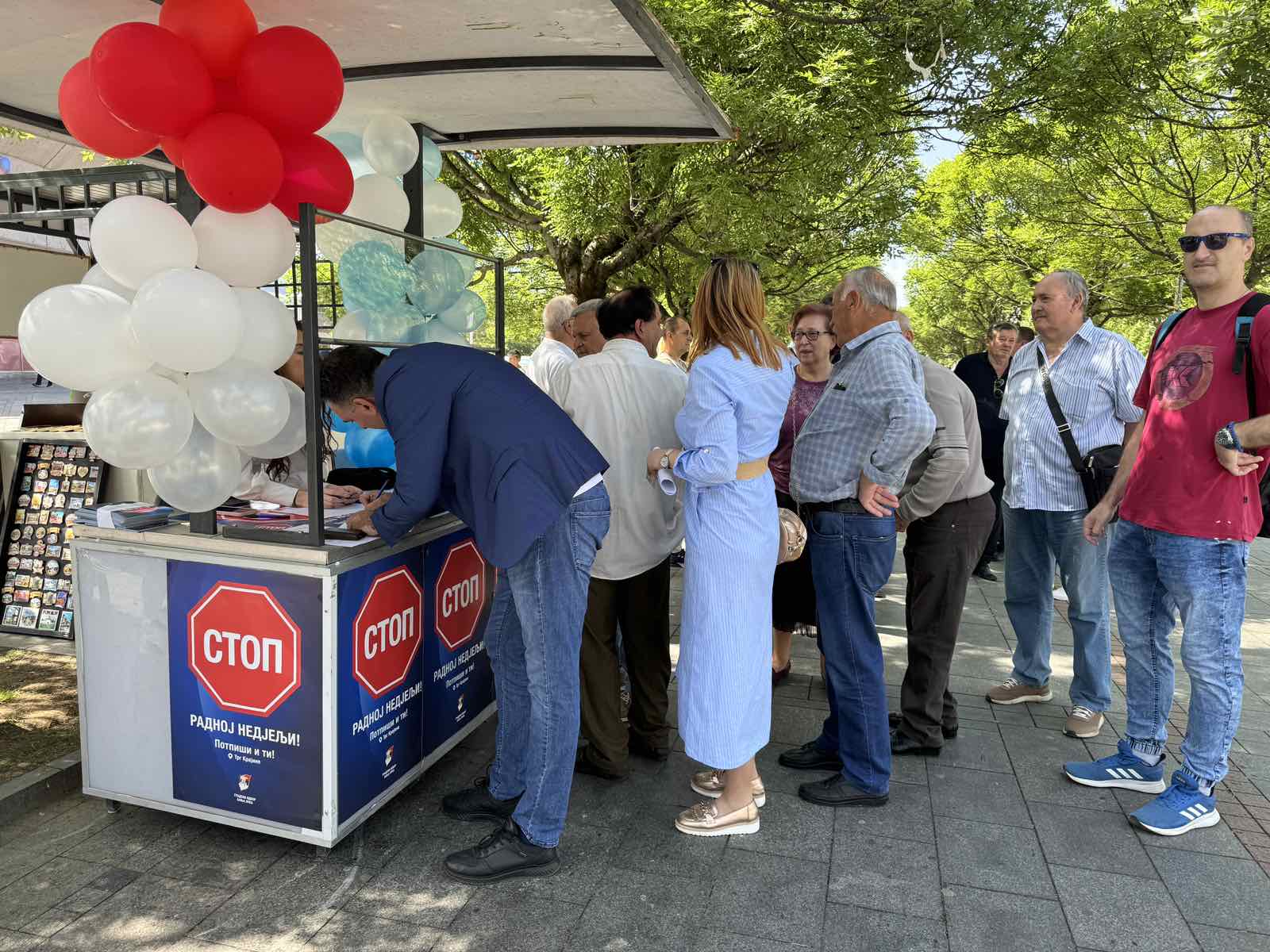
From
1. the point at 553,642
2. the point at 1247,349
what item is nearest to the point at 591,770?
the point at 553,642

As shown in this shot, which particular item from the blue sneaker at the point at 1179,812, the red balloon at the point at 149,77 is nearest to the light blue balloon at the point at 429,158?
the red balloon at the point at 149,77

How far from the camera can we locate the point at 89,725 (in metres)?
3.17

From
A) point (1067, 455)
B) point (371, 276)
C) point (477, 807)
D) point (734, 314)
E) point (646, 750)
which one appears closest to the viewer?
point (734, 314)

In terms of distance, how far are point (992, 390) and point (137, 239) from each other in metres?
6.19

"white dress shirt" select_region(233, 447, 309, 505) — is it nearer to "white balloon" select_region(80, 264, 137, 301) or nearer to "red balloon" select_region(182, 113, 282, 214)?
"white balloon" select_region(80, 264, 137, 301)

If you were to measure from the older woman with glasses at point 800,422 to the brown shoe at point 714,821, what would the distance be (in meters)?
1.30

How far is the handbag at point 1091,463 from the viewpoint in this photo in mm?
3910

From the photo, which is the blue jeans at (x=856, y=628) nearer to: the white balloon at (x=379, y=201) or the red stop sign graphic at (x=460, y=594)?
the red stop sign graphic at (x=460, y=594)

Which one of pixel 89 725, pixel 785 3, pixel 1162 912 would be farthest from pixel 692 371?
pixel 785 3

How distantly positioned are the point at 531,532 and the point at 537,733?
705mm

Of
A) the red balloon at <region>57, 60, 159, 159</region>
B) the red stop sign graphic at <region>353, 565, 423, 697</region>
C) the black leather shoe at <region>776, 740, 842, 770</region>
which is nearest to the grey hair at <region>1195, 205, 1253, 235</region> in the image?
the black leather shoe at <region>776, 740, 842, 770</region>

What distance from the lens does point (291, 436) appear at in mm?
3184

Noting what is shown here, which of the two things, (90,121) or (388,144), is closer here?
(90,121)

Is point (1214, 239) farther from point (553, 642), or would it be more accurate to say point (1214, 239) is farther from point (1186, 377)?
point (553, 642)
